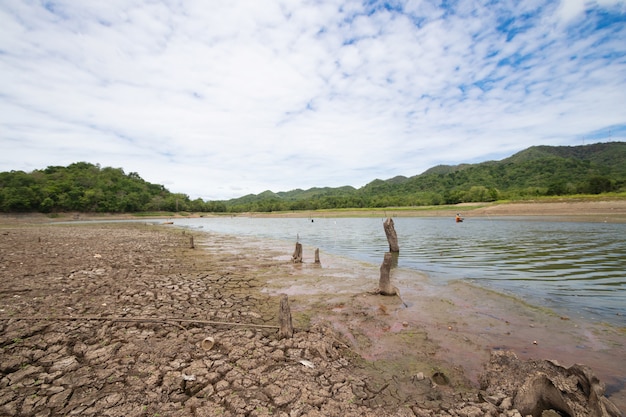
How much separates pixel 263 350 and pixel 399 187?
14306cm

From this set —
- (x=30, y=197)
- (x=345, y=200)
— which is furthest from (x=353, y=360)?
(x=345, y=200)

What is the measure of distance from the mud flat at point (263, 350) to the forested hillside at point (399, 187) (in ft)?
229

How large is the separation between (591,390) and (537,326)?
155 inches

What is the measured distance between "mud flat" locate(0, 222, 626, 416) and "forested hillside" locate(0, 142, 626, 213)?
229 ft

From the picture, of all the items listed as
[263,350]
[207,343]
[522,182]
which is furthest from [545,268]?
[522,182]

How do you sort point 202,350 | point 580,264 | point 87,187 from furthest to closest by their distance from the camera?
point 87,187
point 580,264
point 202,350

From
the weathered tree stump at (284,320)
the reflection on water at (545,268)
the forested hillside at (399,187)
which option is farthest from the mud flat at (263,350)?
the forested hillside at (399,187)

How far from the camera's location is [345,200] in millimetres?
115375

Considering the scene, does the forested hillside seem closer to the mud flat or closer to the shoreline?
the shoreline

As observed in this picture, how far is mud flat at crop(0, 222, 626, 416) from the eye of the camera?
351cm

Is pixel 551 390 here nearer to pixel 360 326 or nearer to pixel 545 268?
pixel 360 326

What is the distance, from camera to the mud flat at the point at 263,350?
3.51 meters

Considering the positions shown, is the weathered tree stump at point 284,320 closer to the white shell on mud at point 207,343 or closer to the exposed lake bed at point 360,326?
the exposed lake bed at point 360,326

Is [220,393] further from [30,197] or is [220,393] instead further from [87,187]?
[87,187]
